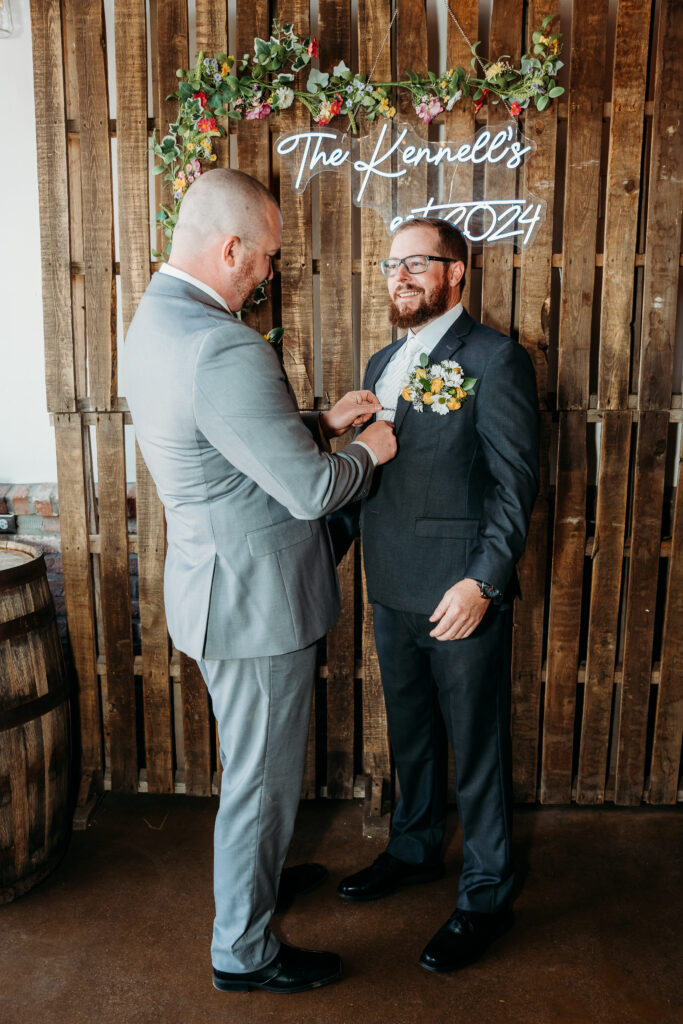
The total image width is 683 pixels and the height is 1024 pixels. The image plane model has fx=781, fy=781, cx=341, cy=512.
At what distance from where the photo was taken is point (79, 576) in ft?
9.95

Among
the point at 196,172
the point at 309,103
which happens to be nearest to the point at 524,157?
the point at 309,103

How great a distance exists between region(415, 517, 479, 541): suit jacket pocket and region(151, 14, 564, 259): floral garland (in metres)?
1.44

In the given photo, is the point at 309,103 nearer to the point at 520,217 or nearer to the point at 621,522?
the point at 520,217

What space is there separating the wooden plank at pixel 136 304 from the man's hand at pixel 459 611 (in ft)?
4.20

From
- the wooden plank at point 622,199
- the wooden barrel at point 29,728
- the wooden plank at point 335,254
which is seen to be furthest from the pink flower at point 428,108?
the wooden barrel at point 29,728

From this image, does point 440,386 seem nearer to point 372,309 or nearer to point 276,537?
point 276,537

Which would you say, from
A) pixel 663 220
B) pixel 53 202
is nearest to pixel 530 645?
pixel 663 220

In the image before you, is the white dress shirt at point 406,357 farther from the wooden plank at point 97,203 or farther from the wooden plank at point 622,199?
the wooden plank at point 97,203

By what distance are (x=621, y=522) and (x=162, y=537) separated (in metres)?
1.70

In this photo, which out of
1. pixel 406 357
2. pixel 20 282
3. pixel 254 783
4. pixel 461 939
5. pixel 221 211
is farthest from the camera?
pixel 20 282

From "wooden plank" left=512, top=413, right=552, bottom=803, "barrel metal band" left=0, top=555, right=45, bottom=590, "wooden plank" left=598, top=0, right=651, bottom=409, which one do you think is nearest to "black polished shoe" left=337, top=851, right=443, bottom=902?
"wooden plank" left=512, top=413, right=552, bottom=803

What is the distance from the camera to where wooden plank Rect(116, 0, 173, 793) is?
2.72 meters

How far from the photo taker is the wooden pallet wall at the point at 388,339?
2646mm

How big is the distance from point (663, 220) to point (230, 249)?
165 centimetres
